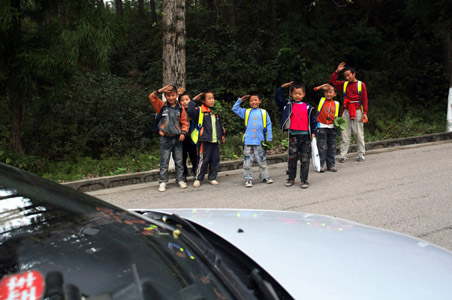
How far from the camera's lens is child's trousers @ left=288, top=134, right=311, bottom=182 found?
744 centimetres

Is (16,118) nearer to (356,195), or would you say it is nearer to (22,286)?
(356,195)

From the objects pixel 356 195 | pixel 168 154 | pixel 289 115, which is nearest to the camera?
pixel 356 195

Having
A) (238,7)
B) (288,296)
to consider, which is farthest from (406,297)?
(238,7)

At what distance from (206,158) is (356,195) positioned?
9.61 ft

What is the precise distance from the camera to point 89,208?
1972 mm

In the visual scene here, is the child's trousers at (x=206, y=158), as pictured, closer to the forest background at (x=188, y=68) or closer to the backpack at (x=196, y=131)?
the backpack at (x=196, y=131)

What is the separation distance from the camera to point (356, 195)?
6.65m

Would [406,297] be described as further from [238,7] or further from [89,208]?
[238,7]

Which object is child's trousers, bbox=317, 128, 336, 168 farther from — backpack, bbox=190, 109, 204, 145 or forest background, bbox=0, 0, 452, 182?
backpack, bbox=190, 109, 204, 145

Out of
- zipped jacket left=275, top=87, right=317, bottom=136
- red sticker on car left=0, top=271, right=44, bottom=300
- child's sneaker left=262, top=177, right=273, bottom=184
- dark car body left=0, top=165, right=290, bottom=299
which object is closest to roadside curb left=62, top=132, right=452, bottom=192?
child's sneaker left=262, top=177, right=273, bottom=184

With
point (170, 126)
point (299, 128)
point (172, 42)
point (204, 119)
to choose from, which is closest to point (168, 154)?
point (170, 126)

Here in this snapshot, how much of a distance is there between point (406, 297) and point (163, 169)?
21.3 feet

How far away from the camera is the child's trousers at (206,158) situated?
799cm

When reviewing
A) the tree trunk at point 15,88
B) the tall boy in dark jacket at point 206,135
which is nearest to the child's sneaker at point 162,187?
the tall boy in dark jacket at point 206,135
